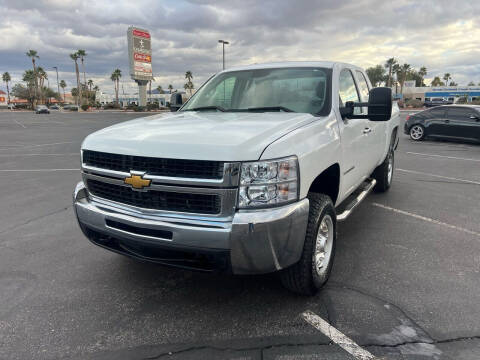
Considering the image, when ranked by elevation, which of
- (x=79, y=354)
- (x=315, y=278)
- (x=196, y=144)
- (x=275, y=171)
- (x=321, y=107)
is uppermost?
(x=321, y=107)

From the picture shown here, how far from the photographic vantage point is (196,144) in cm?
248

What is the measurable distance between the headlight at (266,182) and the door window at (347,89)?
5.38ft

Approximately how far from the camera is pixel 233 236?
7.80 feet

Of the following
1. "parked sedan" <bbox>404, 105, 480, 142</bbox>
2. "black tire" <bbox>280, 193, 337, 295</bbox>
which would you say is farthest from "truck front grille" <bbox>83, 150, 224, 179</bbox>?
"parked sedan" <bbox>404, 105, 480, 142</bbox>

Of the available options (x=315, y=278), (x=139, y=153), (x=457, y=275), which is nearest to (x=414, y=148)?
(x=457, y=275)

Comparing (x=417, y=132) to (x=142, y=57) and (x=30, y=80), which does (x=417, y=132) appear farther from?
(x=30, y=80)

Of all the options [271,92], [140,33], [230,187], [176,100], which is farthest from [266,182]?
[140,33]

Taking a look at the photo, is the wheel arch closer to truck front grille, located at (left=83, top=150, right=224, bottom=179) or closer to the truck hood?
the truck hood

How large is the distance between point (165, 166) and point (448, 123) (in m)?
14.0

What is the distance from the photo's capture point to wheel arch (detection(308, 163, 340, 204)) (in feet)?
11.1

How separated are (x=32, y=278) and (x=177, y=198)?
1.98 meters

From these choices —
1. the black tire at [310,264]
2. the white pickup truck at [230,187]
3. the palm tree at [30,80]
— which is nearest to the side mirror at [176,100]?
the white pickup truck at [230,187]

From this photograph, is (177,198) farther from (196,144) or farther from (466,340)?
(466,340)

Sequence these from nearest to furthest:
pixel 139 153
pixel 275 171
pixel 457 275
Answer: pixel 275 171 < pixel 139 153 < pixel 457 275
